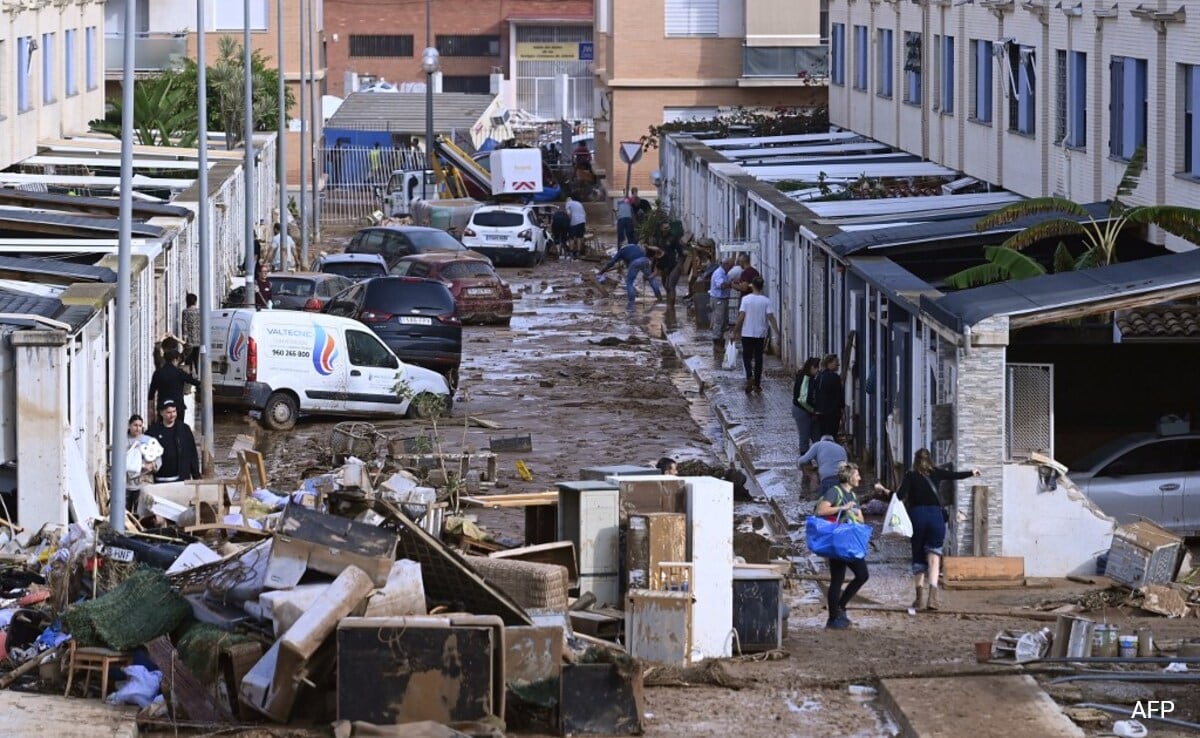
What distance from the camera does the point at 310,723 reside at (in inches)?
494

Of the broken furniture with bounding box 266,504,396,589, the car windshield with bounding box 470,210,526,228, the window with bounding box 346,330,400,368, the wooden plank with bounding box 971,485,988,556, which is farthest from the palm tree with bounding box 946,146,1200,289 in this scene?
the car windshield with bounding box 470,210,526,228

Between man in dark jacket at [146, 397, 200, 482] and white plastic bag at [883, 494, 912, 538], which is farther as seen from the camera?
man in dark jacket at [146, 397, 200, 482]

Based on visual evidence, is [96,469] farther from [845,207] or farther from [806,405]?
[845,207]

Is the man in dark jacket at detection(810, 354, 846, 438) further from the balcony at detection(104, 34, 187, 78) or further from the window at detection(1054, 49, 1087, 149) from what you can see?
the balcony at detection(104, 34, 187, 78)

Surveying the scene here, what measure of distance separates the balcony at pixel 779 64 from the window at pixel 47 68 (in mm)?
23314

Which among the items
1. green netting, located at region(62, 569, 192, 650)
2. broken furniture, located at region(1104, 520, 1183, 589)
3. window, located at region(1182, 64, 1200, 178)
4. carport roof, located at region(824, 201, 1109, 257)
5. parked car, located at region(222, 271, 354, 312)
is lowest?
broken furniture, located at region(1104, 520, 1183, 589)

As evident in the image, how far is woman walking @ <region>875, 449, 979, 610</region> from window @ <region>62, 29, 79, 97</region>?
110 feet

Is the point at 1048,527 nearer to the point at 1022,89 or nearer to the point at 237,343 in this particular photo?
the point at 237,343

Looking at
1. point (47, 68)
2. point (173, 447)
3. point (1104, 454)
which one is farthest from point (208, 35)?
point (1104, 454)

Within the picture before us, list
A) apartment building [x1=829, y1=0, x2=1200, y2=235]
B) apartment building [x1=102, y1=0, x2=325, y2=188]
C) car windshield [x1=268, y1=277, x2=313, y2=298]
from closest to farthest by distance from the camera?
apartment building [x1=829, y1=0, x2=1200, y2=235], car windshield [x1=268, y1=277, x2=313, y2=298], apartment building [x1=102, y1=0, x2=325, y2=188]

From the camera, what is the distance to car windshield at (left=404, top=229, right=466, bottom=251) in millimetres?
42656

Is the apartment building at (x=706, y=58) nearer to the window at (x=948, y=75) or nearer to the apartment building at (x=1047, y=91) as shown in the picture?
the apartment building at (x=1047, y=91)

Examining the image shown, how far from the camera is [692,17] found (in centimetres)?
6159

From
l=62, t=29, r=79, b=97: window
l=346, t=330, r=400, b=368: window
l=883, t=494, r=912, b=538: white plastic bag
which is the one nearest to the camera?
l=883, t=494, r=912, b=538: white plastic bag
